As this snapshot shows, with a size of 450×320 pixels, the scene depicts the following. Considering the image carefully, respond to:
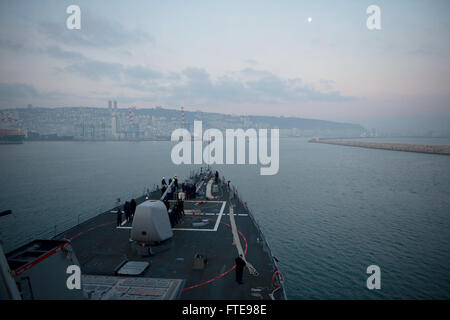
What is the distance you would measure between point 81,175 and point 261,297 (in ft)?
248

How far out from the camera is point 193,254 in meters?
15.7

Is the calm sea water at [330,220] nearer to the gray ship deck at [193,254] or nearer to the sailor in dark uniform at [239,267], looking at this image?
the gray ship deck at [193,254]

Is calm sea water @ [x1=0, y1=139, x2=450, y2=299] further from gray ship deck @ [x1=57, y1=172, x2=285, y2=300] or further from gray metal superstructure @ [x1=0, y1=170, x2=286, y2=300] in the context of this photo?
gray ship deck @ [x1=57, y1=172, x2=285, y2=300]

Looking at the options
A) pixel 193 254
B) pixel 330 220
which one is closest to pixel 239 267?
pixel 193 254

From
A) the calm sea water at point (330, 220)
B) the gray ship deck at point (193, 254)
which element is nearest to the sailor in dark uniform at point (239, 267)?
the gray ship deck at point (193, 254)

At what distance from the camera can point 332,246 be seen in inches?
990

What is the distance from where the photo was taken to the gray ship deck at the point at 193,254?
39.2 ft

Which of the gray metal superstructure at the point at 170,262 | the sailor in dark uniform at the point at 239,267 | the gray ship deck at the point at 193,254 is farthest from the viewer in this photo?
the gray ship deck at the point at 193,254

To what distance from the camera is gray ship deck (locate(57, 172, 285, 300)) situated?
12.0 meters

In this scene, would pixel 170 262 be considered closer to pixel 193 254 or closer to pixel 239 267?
pixel 193 254

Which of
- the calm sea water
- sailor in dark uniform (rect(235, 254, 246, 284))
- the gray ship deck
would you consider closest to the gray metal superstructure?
the gray ship deck

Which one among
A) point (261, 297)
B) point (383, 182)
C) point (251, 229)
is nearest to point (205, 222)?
point (251, 229)

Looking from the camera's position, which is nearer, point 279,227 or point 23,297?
point 23,297
